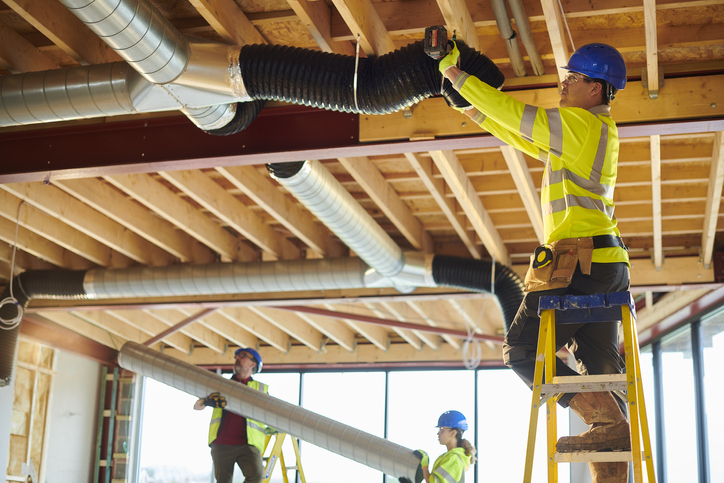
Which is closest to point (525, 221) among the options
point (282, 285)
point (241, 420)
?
point (282, 285)

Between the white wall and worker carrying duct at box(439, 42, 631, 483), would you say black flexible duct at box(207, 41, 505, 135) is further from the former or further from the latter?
the white wall

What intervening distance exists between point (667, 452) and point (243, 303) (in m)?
5.39

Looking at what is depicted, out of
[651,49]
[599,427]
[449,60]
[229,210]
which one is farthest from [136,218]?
[599,427]

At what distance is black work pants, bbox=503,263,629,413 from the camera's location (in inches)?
119

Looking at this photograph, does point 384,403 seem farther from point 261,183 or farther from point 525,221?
point 261,183

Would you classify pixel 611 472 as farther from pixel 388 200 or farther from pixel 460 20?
pixel 388 200

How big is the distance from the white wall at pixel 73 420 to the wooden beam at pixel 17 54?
22.6ft

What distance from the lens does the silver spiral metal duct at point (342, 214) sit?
5.62m

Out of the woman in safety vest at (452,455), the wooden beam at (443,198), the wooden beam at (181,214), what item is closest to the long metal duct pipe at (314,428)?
the woman in safety vest at (452,455)

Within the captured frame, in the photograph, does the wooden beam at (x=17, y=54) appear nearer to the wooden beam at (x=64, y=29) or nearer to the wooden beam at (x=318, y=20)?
the wooden beam at (x=64, y=29)

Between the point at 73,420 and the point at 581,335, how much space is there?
982 centimetres

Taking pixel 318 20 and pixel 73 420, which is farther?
pixel 73 420

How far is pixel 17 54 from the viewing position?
4.88m

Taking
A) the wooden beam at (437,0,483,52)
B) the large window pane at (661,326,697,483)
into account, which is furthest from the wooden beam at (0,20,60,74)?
the large window pane at (661,326,697,483)
